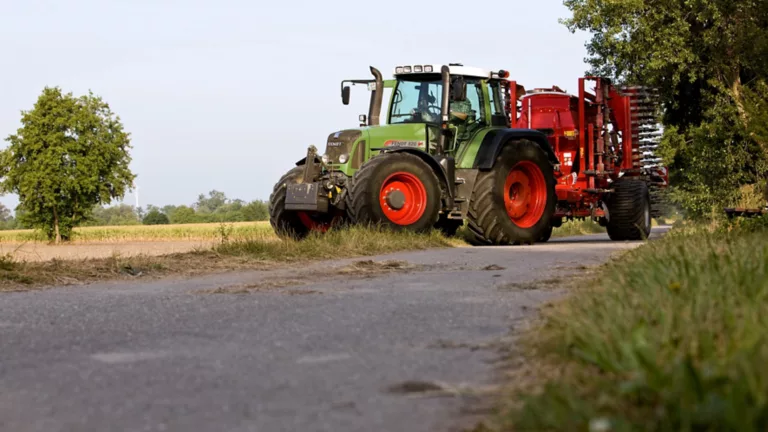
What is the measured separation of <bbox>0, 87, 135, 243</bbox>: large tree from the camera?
50781 millimetres

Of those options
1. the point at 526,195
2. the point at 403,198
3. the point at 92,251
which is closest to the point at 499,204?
the point at 526,195

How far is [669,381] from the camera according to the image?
2.96m

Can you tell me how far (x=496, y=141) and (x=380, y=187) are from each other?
8.22ft

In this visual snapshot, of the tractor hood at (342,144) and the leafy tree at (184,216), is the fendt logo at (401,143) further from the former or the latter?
the leafy tree at (184,216)

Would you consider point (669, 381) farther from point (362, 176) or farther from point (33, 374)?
point (362, 176)

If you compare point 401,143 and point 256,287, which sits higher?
point 401,143

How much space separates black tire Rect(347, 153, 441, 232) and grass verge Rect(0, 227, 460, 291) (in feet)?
0.96

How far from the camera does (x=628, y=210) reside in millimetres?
20203

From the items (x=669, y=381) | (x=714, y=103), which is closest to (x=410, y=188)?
(x=669, y=381)

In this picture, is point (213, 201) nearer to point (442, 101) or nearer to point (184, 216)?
point (184, 216)

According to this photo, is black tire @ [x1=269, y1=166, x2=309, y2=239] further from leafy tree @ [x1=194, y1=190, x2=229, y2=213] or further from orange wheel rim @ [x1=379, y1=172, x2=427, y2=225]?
leafy tree @ [x1=194, y1=190, x2=229, y2=213]

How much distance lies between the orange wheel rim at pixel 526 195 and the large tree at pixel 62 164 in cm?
3772

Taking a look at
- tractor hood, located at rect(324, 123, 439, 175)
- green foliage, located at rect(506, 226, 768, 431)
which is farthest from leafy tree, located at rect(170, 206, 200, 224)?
green foliage, located at rect(506, 226, 768, 431)

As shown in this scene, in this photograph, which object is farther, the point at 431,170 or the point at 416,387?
the point at 431,170
